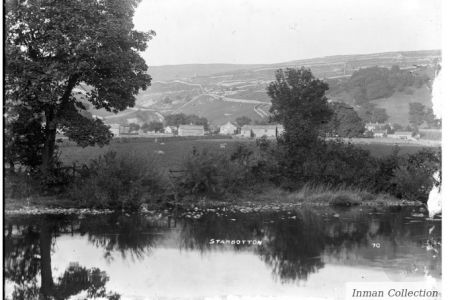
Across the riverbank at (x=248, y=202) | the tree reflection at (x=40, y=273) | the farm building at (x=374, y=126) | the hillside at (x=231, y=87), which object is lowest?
the tree reflection at (x=40, y=273)

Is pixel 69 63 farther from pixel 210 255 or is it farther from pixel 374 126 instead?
pixel 374 126

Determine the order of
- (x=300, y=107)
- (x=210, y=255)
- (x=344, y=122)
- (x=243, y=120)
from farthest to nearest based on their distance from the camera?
1. (x=344, y=122)
2. (x=300, y=107)
3. (x=243, y=120)
4. (x=210, y=255)

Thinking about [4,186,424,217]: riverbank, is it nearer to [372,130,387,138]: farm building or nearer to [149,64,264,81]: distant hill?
[372,130,387,138]: farm building

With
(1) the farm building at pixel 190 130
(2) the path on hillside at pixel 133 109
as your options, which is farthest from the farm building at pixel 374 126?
(2) the path on hillside at pixel 133 109

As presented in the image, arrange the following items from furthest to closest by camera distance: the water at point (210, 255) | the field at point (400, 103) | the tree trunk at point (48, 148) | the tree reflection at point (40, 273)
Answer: the tree trunk at point (48, 148) < the field at point (400, 103) < the water at point (210, 255) < the tree reflection at point (40, 273)

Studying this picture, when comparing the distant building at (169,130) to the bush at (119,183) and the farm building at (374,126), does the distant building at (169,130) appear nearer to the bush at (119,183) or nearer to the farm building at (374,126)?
the bush at (119,183)

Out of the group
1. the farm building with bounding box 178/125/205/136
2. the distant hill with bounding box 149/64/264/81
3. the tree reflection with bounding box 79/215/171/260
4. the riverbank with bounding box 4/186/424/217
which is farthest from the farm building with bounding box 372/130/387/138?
the tree reflection with bounding box 79/215/171/260

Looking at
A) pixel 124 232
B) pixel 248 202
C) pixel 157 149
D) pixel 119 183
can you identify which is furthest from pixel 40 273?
pixel 248 202
